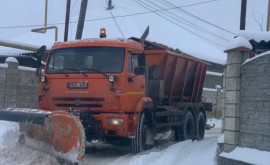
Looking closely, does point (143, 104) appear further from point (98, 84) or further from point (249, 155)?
point (249, 155)

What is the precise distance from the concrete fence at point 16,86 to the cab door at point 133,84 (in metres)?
5.96

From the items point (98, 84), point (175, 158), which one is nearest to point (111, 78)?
point (98, 84)

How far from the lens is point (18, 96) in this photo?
15.3m

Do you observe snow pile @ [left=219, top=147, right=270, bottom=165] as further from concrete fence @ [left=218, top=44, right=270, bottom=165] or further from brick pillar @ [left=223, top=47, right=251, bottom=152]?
brick pillar @ [left=223, top=47, right=251, bottom=152]

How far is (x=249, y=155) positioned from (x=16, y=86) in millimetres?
9553

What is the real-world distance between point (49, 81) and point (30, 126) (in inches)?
60.6

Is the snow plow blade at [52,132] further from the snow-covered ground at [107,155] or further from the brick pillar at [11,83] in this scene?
the brick pillar at [11,83]

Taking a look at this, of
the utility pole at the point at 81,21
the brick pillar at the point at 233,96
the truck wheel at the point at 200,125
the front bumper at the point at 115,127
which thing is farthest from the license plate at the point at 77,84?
the utility pole at the point at 81,21

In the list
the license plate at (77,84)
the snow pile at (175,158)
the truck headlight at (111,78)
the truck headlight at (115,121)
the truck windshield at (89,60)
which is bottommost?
the snow pile at (175,158)

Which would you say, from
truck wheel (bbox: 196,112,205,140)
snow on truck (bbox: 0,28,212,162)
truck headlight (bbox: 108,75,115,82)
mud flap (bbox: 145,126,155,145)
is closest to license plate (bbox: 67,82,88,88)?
snow on truck (bbox: 0,28,212,162)

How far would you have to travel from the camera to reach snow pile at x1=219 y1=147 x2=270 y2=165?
771 cm

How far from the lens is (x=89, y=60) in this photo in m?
10.5

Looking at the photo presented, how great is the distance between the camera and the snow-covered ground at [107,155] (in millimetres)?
9016

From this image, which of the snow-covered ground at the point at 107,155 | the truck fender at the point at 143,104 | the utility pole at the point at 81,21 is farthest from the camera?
the utility pole at the point at 81,21
